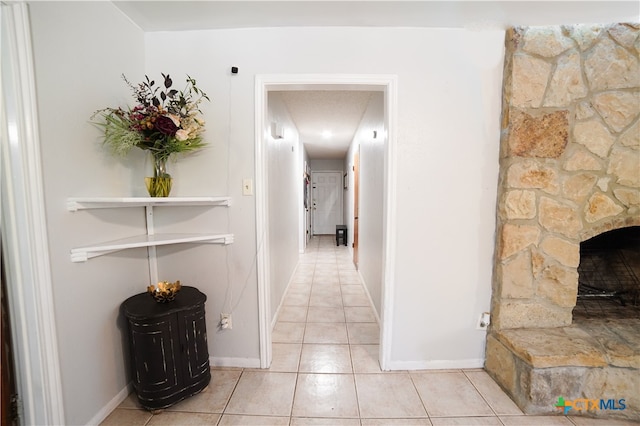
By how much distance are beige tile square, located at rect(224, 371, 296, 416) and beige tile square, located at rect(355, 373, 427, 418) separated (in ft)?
1.47

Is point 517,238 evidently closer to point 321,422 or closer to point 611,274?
point 611,274

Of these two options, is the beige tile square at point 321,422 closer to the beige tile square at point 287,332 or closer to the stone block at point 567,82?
the beige tile square at point 287,332

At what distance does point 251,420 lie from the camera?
127cm

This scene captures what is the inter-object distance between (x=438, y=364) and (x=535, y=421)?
51cm

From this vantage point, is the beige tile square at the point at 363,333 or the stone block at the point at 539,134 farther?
the beige tile square at the point at 363,333

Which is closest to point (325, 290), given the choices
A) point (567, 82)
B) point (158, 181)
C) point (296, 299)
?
point (296, 299)

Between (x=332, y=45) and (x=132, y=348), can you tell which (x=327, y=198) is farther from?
(x=132, y=348)

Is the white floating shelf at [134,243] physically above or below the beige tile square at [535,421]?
above

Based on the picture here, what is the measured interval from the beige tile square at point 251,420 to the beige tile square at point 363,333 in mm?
839

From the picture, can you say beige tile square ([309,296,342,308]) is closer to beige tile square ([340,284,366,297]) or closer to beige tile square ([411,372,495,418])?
beige tile square ([340,284,366,297])

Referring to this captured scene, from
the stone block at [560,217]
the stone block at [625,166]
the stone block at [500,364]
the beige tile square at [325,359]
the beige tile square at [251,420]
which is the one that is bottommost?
the beige tile square at [325,359]

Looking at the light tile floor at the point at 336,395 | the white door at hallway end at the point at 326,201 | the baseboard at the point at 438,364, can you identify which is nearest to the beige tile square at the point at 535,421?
the light tile floor at the point at 336,395

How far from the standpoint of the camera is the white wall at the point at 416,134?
1485mm

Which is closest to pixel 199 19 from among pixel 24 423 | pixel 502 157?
pixel 502 157
